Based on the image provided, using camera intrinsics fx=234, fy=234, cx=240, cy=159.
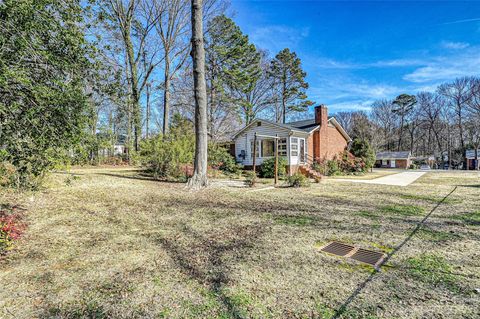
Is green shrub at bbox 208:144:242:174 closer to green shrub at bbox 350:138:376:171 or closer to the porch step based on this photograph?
the porch step

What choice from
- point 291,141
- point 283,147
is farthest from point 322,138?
point 283,147

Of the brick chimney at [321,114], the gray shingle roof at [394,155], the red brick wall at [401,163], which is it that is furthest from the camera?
the gray shingle roof at [394,155]

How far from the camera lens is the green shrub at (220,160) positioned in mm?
12687

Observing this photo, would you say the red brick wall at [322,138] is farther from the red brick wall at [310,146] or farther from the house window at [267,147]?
the house window at [267,147]

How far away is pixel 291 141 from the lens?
15.2m

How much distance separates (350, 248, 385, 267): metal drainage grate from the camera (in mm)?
2946

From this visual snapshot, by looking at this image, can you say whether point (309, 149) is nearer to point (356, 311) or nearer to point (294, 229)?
point (294, 229)

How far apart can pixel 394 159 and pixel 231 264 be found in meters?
52.3

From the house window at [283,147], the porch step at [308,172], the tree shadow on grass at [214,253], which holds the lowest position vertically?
the tree shadow on grass at [214,253]

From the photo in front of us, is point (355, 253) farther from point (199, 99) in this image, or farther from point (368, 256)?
point (199, 99)

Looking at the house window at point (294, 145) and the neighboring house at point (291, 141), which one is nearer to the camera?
the house window at point (294, 145)

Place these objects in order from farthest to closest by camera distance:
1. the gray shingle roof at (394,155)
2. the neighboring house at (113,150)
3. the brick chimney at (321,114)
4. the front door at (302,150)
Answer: the gray shingle roof at (394,155), the brick chimney at (321,114), the front door at (302,150), the neighboring house at (113,150)

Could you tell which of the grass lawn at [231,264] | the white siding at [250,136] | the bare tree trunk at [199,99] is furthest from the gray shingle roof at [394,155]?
the bare tree trunk at [199,99]

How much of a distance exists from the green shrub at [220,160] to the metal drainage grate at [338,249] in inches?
380
